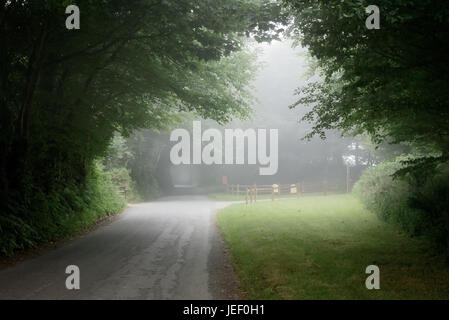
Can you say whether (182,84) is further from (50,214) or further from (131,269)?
(131,269)

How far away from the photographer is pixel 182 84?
1451 centimetres

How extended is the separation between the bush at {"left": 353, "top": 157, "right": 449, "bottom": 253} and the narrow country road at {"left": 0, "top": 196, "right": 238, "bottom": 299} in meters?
4.80

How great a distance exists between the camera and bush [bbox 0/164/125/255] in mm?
9148

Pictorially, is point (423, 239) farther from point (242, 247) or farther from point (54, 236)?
point (54, 236)

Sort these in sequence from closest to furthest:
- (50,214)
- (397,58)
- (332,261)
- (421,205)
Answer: (397,58)
(332,261)
(421,205)
(50,214)

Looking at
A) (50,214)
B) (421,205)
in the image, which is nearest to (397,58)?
(421,205)

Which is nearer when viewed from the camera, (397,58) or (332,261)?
(397,58)

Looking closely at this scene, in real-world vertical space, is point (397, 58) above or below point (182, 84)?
below

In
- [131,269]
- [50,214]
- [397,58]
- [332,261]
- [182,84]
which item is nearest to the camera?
[397,58]

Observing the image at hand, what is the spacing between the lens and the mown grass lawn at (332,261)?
6.04 meters

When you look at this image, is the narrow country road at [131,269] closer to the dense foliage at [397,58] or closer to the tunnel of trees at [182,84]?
the tunnel of trees at [182,84]

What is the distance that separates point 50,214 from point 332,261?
9.16 meters

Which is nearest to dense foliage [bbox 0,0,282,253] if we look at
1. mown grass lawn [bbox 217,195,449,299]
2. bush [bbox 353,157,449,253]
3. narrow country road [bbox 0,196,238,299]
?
narrow country road [bbox 0,196,238,299]
